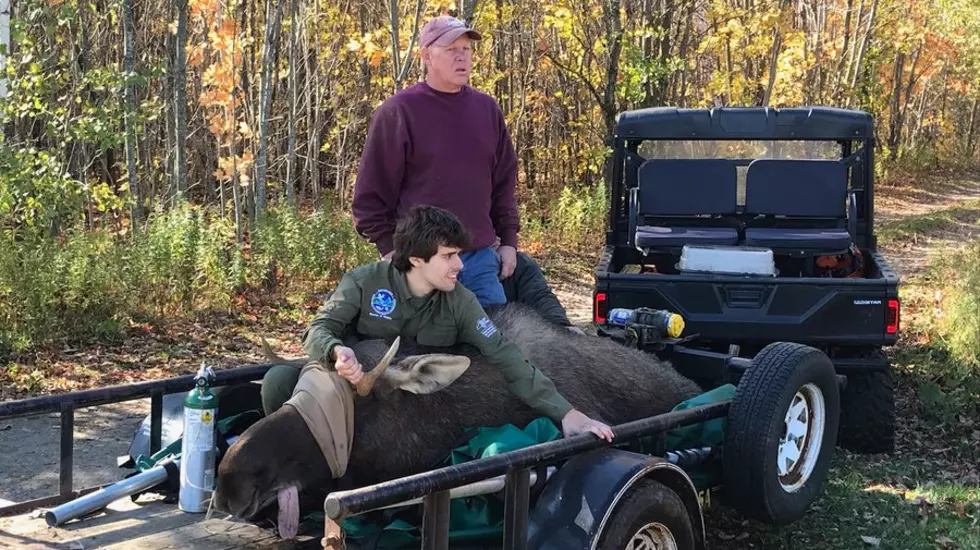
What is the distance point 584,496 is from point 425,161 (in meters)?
2.12

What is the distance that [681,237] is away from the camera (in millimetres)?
7297

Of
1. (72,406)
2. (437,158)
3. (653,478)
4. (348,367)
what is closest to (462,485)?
(348,367)

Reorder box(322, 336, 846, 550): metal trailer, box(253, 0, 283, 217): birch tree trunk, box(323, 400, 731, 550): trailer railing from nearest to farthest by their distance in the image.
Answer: box(323, 400, 731, 550): trailer railing < box(322, 336, 846, 550): metal trailer < box(253, 0, 283, 217): birch tree trunk

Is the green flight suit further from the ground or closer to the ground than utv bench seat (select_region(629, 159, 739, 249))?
closer to the ground

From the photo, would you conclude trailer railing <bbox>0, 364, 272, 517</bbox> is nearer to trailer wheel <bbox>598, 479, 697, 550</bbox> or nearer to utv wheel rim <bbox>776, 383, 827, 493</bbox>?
trailer wheel <bbox>598, 479, 697, 550</bbox>

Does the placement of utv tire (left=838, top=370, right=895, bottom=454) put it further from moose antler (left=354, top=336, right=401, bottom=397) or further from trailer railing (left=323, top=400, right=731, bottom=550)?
moose antler (left=354, top=336, right=401, bottom=397)

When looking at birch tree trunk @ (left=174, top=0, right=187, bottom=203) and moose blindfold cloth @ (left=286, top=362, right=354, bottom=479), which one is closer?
moose blindfold cloth @ (left=286, top=362, right=354, bottom=479)

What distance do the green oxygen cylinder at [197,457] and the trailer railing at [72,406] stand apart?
48 centimetres

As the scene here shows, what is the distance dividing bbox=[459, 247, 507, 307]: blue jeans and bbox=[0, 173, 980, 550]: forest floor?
1.70 m

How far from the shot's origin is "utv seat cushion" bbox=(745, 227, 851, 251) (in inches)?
279

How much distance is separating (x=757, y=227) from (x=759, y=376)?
3.59m

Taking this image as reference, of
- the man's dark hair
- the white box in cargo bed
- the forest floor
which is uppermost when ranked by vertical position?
the man's dark hair

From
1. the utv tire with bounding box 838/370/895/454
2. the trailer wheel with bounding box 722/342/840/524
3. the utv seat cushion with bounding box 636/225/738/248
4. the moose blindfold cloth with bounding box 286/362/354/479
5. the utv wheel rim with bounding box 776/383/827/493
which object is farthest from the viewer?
the utv seat cushion with bounding box 636/225/738/248

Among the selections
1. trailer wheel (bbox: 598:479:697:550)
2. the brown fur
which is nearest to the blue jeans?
the brown fur
